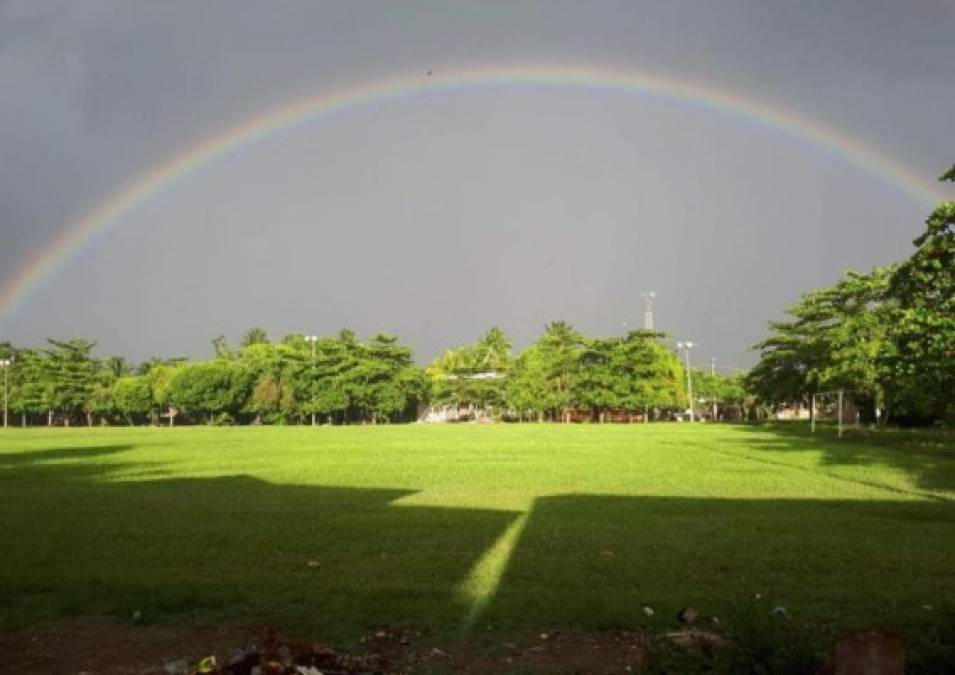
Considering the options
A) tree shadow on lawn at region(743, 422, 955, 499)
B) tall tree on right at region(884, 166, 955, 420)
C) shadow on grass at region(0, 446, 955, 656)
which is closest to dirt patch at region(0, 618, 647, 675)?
shadow on grass at region(0, 446, 955, 656)

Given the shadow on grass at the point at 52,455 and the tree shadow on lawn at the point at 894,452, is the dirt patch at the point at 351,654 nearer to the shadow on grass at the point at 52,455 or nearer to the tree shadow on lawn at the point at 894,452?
the tree shadow on lawn at the point at 894,452

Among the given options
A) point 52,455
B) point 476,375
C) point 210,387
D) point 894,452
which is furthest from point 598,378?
point 52,455

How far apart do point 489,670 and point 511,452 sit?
28125 mm

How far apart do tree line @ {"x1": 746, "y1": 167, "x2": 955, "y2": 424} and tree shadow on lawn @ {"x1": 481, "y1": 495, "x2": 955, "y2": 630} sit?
7.22 meters

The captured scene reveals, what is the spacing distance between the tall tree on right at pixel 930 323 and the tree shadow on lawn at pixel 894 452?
7.23ft

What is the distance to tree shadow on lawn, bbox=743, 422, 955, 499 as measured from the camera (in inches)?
862

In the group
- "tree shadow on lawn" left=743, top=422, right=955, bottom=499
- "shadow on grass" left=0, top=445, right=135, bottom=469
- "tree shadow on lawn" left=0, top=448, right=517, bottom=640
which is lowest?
"shadow on grass" left=0, top=445, right=135, bottom=469

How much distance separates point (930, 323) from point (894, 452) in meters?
13.1

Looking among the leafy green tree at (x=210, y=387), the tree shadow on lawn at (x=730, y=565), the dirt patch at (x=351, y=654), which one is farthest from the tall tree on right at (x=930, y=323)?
the leafy green tree at (x=210, y=387)

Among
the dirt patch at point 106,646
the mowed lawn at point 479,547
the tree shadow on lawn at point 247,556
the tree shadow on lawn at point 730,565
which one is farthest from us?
the tree shadow on lawn at point 247,556

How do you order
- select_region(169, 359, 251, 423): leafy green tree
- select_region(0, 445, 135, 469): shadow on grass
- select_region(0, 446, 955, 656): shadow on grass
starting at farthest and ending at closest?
1. select_region(169, 359, 251, 423): leafy green tree
2. select_region(0, 445, 135, 469): shadow on grass
3. select_region(0, 446, 955, 656): shadow on grass

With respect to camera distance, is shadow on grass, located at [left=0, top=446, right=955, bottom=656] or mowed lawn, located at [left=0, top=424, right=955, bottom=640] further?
mowed lawn, located at [left=0, top=424, right=955, bottom=640]

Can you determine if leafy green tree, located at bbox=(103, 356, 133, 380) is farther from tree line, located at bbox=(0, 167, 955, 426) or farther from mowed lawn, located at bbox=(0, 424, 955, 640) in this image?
mowed lawn, located at bbox=(0, 424, 955, 640)

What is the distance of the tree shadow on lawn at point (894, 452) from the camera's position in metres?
21.9
